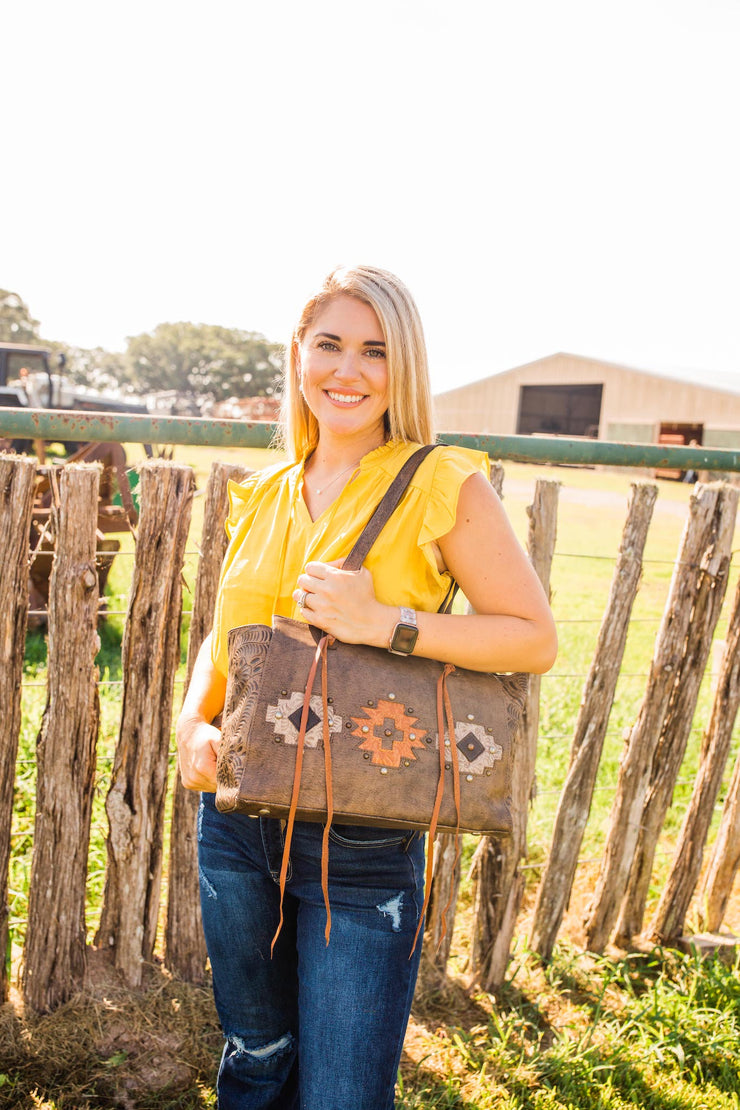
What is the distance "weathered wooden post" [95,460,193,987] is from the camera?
7.04ft

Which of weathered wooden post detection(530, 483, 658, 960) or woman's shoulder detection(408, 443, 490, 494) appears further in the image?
weathered wooden post detection(530, 483, 658, 960)

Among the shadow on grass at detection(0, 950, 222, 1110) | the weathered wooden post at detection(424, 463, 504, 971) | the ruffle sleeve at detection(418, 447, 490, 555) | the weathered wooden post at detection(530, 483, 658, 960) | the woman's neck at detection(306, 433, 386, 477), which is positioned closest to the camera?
the ruffle sleeve at detection(418, 447, 490, 555)

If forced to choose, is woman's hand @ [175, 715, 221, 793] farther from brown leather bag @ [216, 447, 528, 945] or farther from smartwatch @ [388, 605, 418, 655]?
smartwatch @ [388, 605, 418, 655]

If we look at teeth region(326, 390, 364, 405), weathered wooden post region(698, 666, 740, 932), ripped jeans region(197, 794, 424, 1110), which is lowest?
weathered wooden post region(698, 666, 740, 932)

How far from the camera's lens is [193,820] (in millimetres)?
2314

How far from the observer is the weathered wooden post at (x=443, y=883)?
92.4 inches

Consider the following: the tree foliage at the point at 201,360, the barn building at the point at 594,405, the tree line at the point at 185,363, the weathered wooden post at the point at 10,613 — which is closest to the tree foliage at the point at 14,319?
the tree line at the point at 185,363

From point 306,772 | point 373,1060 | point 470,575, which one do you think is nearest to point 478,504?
point 470,575

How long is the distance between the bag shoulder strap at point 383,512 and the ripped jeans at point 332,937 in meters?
0.48

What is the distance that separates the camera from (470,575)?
56.6 inches

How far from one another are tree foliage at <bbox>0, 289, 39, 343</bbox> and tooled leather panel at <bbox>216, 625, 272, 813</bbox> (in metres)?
60.8

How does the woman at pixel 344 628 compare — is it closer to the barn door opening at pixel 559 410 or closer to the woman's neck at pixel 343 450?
the woman's neck at pixel 343 450

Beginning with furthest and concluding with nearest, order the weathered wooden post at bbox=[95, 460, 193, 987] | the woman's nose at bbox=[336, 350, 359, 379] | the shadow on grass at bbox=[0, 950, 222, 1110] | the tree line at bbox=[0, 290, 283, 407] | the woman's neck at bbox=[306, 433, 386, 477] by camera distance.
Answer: the tree line at bbox=[0, 290, 283, 407] → the weathered wooden post at bbox=[95, 460, 193, 987] → the shadow on grass at bbox=[0, 950, 222, 1110] → the woman's neck at bbox=[306, 433, 386, 477] → the woman's nose at bbox=[336, 350, 359, 379]

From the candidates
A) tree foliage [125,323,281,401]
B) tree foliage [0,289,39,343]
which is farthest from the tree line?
tree foliage [0,289,39,343]
